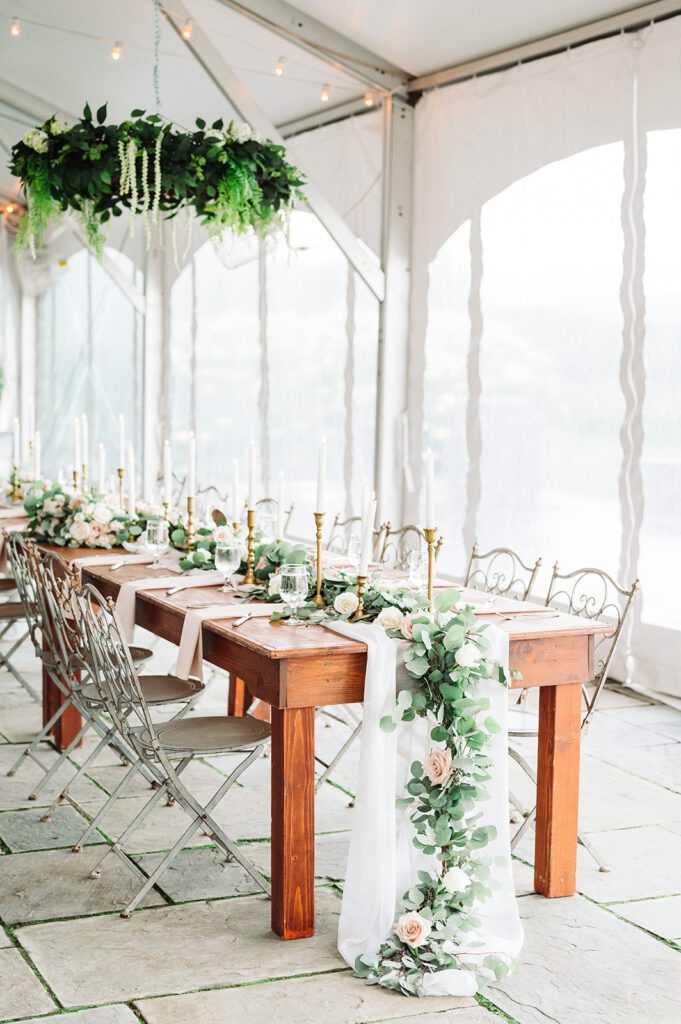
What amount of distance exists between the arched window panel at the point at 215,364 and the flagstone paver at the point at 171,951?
21.3 ft

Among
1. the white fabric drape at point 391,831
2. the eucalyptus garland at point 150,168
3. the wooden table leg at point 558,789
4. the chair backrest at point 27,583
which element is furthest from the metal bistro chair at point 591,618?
the eucalyptus garland at point 150,168

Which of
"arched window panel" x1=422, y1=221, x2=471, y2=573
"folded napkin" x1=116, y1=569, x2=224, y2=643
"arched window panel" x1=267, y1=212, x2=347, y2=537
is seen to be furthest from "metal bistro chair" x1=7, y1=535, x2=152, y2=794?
"arched window panel" x1=267, y1=212, x2=347, y2=537

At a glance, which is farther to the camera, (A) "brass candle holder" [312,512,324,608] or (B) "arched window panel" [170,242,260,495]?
(B) "arched window panel" [170,242,260,495]

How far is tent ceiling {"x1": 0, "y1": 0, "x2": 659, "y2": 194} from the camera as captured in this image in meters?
6.59

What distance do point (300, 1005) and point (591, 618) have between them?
1905 millimetres

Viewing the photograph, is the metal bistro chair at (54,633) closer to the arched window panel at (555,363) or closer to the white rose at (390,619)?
the white rose at (390,619)

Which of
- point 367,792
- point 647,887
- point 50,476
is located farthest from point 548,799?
point 50,476

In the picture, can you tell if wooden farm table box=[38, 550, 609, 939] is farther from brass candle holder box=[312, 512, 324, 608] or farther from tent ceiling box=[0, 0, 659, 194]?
tent ceiling box=[0, 0, 659, 194]

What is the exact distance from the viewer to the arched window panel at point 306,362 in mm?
8656

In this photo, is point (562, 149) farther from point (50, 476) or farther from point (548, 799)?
point (50, 476)

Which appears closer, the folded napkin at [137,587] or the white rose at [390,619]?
the white rose at [390,619]

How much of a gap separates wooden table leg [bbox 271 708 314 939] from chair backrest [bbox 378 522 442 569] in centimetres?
104

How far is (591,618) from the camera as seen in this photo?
432 cm

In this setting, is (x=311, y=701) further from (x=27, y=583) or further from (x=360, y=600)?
(x=27, y=583)
